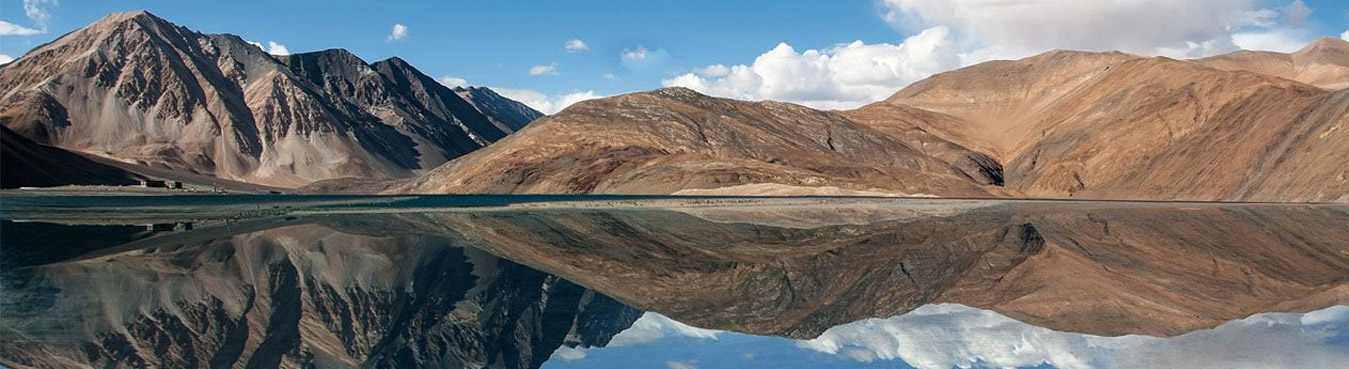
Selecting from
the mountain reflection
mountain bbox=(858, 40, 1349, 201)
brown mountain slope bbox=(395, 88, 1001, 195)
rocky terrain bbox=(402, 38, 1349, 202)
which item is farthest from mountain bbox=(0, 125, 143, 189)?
mountain bbox=(858, 40, 1349, 201)

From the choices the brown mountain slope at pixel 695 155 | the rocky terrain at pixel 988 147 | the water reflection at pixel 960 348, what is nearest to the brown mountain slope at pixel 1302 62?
the rocky terrain at pixel 988 147

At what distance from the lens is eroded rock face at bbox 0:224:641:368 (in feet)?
31.9

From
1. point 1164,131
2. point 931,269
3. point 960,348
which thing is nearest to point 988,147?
point 1164,131

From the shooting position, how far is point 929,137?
134875 millimetres

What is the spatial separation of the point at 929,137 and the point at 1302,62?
248 feet

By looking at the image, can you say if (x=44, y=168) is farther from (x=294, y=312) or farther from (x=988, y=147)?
(x=988, y=147)

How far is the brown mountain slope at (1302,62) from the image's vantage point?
146000 millimetres

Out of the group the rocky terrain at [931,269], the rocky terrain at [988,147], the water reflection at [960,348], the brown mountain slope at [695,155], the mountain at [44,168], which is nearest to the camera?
the water reflection at [960,348]

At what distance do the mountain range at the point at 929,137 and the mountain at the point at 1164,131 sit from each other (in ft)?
0.81

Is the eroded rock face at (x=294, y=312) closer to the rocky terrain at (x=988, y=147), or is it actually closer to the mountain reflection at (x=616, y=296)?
the mountain reflection at (x=616, y=296)

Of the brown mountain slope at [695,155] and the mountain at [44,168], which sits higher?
the brown mountain slope at [695,155]

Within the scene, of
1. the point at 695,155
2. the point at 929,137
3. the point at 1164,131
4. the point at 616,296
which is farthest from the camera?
the point at 929,137

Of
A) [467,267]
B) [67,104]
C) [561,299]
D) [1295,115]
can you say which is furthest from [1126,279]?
[67,104]

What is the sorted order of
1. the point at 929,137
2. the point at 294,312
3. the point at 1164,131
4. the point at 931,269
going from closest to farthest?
the point at 294,312 → the point at 931,269 → the point at 1164,131 → the point at 929,137
